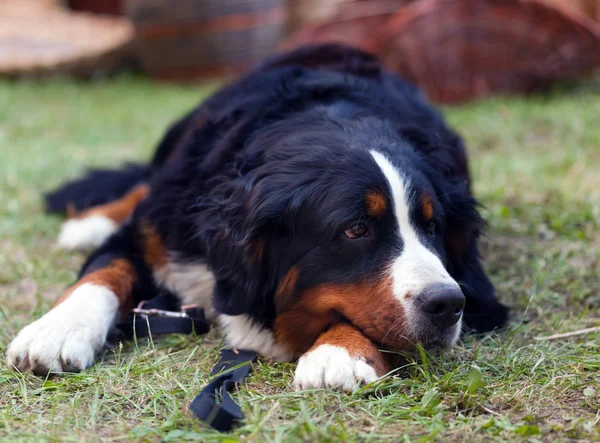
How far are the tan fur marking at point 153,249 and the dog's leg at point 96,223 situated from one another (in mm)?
725

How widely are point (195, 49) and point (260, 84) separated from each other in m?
6.61

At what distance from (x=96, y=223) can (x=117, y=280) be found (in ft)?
4.27

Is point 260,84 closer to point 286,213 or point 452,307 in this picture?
point 286,213

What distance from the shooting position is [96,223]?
4281 mm

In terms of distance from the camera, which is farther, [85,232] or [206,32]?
[206,32]

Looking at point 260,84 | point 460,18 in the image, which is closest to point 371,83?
point 260,84

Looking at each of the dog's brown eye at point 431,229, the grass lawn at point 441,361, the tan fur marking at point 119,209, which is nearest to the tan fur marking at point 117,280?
the grass lawn at point 441,361

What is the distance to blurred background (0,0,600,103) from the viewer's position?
283 inches

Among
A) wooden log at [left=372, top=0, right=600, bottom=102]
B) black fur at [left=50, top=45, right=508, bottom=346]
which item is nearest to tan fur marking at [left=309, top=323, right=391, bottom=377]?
black fur at [left=50, top=45, right=508, bottom=346]

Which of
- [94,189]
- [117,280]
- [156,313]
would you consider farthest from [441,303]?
[94,189]

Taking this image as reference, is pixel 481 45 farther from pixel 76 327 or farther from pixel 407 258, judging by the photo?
pixel 76 327

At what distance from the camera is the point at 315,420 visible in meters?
2.12

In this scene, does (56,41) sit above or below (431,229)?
below

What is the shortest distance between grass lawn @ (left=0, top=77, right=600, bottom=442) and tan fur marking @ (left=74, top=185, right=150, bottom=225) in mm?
302
